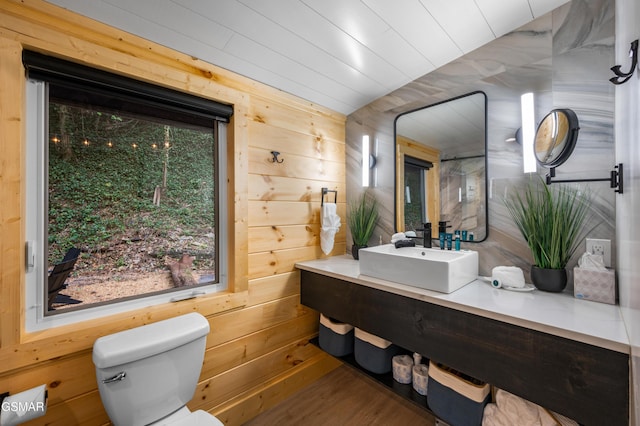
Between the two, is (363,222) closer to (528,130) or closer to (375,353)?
(375,353)

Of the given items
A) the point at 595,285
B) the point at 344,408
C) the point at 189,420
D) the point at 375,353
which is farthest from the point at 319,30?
the point at 344,408

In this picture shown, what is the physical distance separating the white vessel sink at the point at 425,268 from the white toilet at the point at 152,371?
37.3 inches

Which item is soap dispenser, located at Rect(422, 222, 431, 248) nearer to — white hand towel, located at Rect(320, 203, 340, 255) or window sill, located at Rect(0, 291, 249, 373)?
white hand towel, located at Rect(320, 203, 340, 255)

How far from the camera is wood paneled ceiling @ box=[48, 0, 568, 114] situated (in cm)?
119

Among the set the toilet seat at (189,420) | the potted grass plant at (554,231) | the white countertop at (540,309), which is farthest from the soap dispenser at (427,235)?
the toilet seat at (189,420)

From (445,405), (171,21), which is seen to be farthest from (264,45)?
(445,405)

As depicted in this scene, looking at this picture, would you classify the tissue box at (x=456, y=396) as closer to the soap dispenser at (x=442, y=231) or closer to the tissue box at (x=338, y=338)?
the tissue box at (x=338, y=338)

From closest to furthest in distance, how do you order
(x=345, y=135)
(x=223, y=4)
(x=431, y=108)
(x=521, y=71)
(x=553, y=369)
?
(x=553, y=369) → (x=223, y=4) → (x=521, y=71) → (x=431, y=108) → (x=345, y=135)

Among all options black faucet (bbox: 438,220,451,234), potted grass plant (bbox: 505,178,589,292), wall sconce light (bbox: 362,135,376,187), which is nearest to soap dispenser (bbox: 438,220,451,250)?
black faucet (bbox: 438,220,451,234)

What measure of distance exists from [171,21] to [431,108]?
1553 mm

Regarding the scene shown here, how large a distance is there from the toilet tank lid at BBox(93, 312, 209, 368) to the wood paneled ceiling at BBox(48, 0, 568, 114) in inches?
55.3

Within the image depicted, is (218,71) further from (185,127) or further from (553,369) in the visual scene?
(553,369)

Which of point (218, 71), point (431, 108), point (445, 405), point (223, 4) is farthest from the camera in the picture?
point (431, 108)

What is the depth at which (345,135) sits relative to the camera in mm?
2375
